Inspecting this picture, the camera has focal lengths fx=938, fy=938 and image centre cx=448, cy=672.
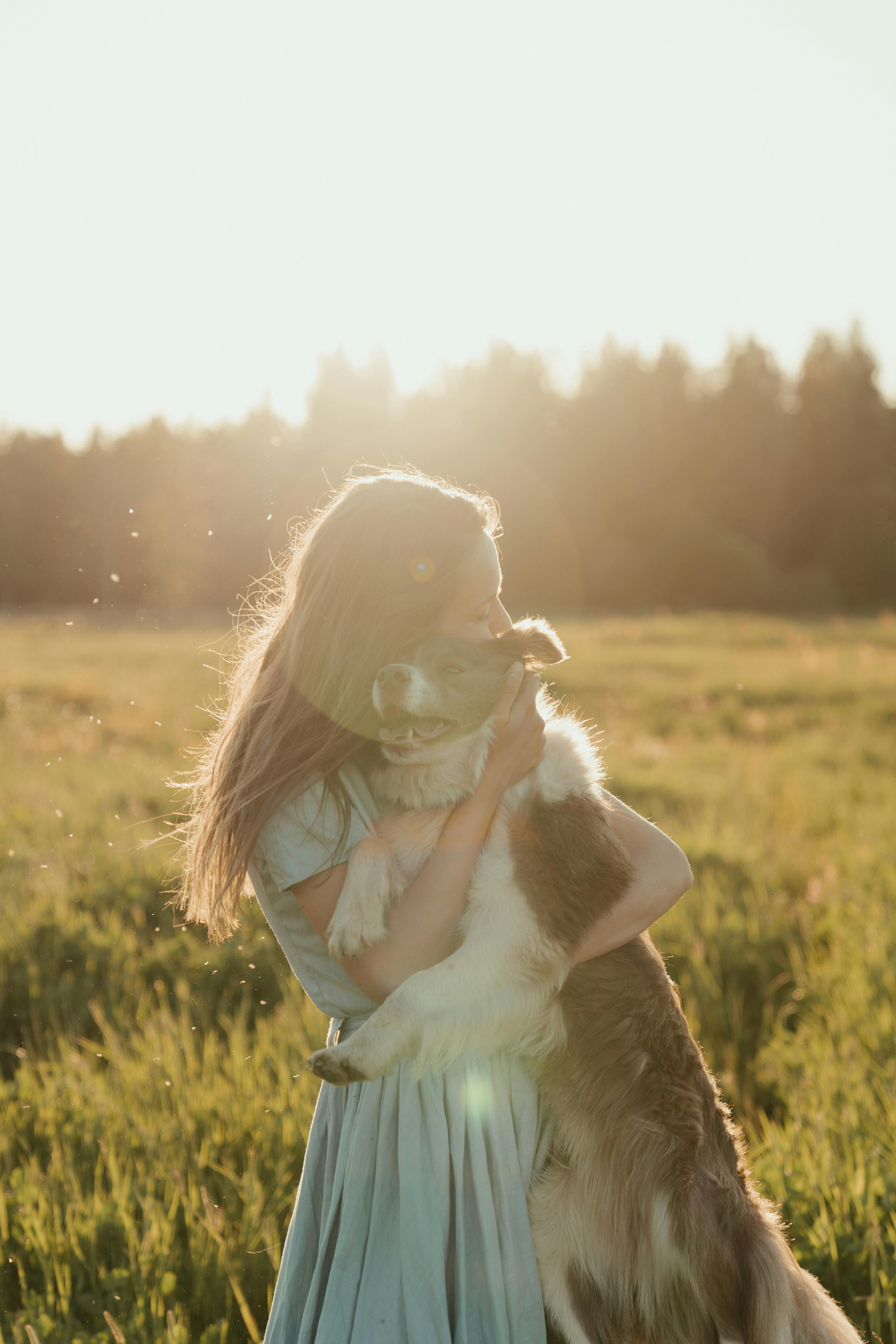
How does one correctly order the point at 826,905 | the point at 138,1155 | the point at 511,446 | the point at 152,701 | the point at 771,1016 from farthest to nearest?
the point at 511,446 → the point at 152,701 → the point at 826,905 → the point at 771,1016 → the point at 138,1155

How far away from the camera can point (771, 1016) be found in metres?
5.34

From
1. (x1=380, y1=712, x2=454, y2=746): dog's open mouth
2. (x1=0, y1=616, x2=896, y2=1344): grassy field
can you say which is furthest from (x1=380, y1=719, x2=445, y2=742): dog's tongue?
(x1=0, y1=616, x2=896, y2=1344): grassy field

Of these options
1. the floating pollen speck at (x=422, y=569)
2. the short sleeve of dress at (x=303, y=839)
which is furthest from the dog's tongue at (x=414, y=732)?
the floating pollen speck at (x=422, y=569)

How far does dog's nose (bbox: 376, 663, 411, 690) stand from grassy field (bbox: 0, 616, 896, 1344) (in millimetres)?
1138

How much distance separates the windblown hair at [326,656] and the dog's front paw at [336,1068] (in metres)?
0.46

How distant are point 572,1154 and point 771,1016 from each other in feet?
11.5

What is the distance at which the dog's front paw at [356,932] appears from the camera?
2.27 m

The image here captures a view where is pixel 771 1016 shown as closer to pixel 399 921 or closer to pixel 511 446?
pixel 399 921

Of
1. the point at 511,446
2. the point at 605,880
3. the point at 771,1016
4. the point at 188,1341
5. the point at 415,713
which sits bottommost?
the point at 771,1016

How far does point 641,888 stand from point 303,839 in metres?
0.91

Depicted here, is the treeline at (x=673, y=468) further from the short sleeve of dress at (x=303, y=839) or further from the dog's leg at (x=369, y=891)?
the short sleeve of dress at (x=303, y=839)

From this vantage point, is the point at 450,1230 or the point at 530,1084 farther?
the point at 530,1084

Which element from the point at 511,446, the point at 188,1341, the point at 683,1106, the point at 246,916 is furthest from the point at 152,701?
the point at 511,446

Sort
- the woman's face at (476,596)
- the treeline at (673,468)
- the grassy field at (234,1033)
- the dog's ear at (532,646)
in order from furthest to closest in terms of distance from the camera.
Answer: the treeline at (673,468) → the grassy field at (234,1033) → the dog's ear at (532,646) → the woman's face at (476,596)
